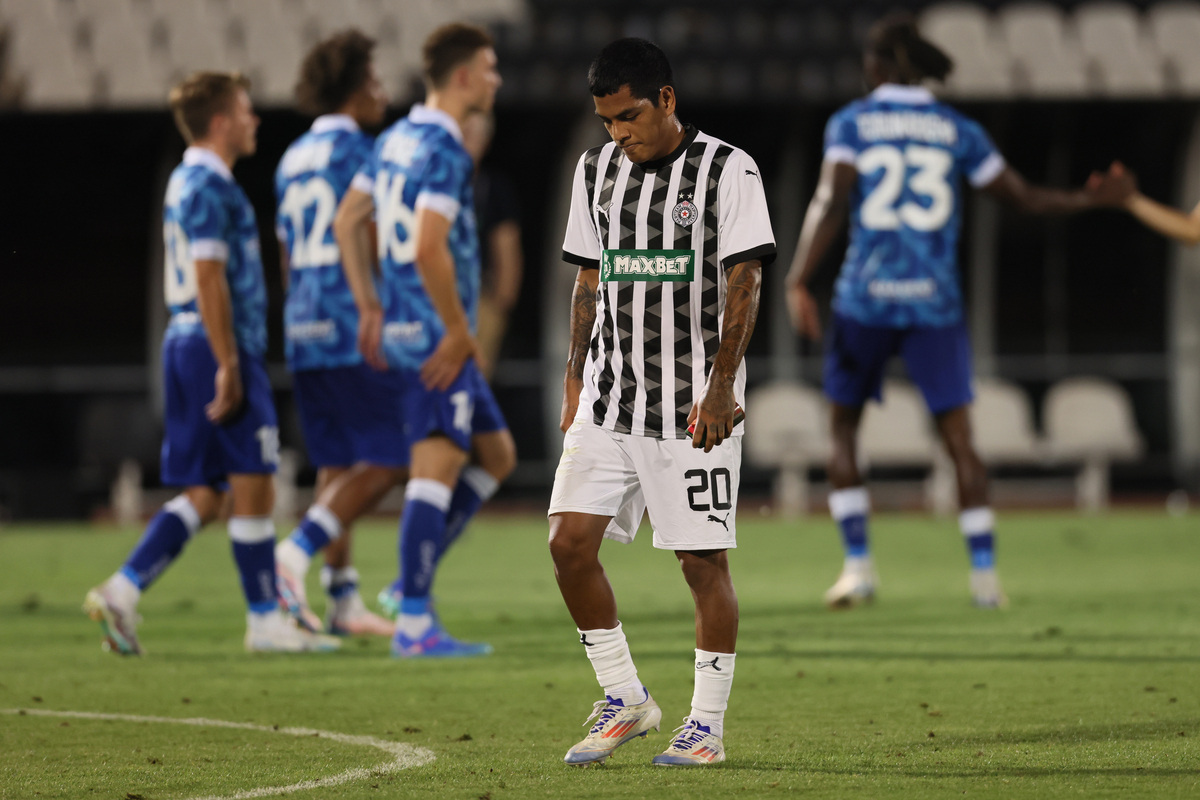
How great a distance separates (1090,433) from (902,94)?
8858 millimetres

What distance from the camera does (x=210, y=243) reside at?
614 cm

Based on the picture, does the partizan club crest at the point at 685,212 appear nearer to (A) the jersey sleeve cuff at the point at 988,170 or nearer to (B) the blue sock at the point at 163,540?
(B) the blue sock at the point at 163,540

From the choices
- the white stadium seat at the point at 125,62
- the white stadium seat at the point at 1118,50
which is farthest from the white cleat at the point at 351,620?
the white stadium seat at the point at 1118,50

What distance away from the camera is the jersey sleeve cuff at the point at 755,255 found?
4.02 m

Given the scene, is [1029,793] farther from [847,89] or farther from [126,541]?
[847,89]

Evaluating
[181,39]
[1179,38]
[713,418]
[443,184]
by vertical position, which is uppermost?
[181,39]

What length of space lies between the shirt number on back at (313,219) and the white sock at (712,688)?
10.9 feet

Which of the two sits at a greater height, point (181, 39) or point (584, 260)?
Result: point (181, 39)

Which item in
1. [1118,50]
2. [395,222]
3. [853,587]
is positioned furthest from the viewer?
[1118,50]

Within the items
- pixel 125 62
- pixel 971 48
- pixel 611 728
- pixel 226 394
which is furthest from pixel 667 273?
pixel 125 62

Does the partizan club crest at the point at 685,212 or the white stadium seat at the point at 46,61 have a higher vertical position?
the white stadium seat at the point at 46,61

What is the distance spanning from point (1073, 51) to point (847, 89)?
2817 millimetres

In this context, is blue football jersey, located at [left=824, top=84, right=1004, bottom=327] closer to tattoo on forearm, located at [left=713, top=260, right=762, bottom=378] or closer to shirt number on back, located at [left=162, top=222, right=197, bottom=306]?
shirt number on back, located at [left=162, top=222, right=197, bottom=306]

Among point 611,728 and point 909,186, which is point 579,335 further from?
point 909,186
